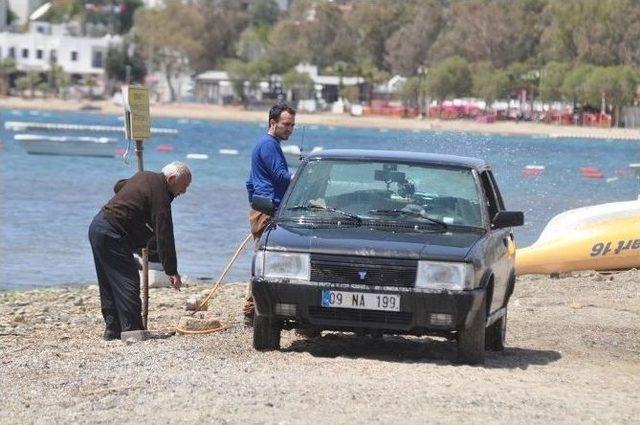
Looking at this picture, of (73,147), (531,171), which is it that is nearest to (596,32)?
(73,147)

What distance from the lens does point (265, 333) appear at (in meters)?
12.0

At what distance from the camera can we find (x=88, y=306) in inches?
742

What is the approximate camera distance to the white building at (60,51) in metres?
183

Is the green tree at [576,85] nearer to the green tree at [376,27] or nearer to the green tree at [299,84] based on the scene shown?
the green tree at [299,84]

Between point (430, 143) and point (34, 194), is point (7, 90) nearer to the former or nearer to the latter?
point (34, 194)

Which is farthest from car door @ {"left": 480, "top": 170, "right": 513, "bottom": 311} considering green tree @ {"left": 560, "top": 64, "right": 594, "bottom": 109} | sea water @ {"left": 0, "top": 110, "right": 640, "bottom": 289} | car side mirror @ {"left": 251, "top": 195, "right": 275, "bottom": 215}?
green tree @ {"left": 560, "top": 64, "right": 594, "bottom": 109}

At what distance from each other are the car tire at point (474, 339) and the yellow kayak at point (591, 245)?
981cm

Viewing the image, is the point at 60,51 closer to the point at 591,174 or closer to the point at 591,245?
the point at 591,174

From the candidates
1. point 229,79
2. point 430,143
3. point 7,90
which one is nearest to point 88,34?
point 7,90

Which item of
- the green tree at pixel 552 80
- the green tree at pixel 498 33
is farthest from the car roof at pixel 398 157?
the green tree at pixel 498 33

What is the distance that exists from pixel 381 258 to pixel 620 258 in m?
10.5

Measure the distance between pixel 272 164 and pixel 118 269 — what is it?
1.64m

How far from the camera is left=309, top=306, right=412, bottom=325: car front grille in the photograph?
37.3ft

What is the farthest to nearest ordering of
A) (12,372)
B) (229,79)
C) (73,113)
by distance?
1. (229,79)
2. (73,113)
3. (12,372)
